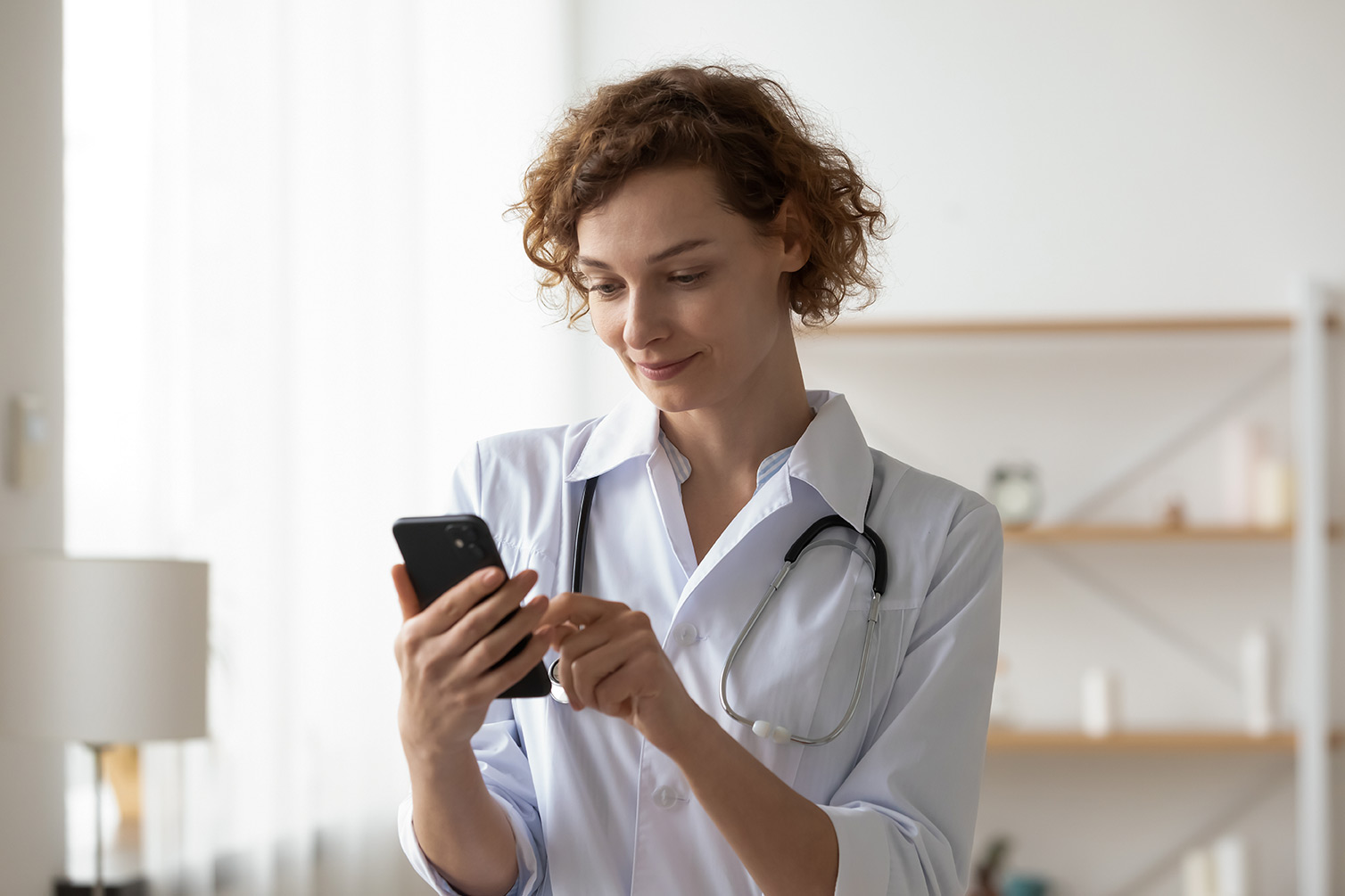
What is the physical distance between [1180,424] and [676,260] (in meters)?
2.90

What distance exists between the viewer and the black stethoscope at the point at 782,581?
3.53 feet

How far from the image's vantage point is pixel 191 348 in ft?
6.53

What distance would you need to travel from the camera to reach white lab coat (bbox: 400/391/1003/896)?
3.55 feet

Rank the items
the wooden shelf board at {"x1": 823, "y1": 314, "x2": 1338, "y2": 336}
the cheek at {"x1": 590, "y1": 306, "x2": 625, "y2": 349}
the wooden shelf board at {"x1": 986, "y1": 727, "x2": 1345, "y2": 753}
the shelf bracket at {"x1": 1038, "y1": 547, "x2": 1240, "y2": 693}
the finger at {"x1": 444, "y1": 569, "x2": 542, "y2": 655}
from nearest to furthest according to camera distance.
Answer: the finger at {"x1": 444, "y1": 569, "x2": 542, "y2": 655}, the cheek at {"x1": 590, "y1": 306, "x2": 625, "y2": 349}, the wooden shelf board at {"x1": 986, "y1": 727, "x2": 1345, "y2": 753}, the wooden shelf board at {"x1": 823, "y1": 314, "x2": 1338, "y2": 336}, the shelf bracket at {"x1": 1038, "y1": 547, "x2": 1240, "y2": 693}

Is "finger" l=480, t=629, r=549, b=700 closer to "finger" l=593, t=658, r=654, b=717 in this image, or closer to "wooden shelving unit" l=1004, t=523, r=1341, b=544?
"finger" l=593, t=658, r=654, b=717

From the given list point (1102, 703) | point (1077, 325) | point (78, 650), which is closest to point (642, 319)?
point (78, 650)

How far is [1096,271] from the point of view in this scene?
362 cm

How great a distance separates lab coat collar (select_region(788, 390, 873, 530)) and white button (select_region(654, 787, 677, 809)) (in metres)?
0.31

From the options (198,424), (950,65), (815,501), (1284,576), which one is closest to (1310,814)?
(1284,576)

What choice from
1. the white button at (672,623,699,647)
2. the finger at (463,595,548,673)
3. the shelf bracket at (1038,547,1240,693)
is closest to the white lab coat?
the white button at (672,623,699,647)

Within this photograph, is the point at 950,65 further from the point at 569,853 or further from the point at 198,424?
the point at 569,853

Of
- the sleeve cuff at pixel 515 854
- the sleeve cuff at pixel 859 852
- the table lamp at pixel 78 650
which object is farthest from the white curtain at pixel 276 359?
the sleeve cuff at pixel 859 852

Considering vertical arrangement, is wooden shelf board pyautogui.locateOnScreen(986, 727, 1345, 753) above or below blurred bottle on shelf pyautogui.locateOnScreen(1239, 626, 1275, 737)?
below

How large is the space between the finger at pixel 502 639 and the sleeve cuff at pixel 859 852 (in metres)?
0.30
